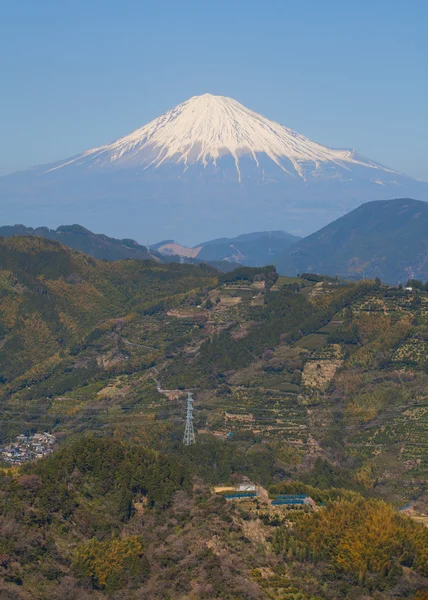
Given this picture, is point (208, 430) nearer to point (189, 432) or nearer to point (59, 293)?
point (189, 432)

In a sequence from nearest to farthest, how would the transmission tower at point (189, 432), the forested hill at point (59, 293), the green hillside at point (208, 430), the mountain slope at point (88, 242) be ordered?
the green hillside at point (208, 430) < the transmission tower at point (189, 432) < the forested hill at point (59, 293) < the mountain slope at point (88, 242)

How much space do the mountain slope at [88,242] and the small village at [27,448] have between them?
294 feet

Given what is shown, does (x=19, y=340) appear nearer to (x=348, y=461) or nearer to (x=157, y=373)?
(x=157, y=373)

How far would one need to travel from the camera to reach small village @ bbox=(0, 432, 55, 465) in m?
62.0

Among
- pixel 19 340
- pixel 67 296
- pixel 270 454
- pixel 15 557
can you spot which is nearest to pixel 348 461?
pixel 270 454

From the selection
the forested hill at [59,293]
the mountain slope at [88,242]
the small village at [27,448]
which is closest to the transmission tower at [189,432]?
the small village at [27,448]

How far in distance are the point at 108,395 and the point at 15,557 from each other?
38093mm

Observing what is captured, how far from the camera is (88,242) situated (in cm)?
16225

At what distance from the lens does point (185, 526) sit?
39.9m

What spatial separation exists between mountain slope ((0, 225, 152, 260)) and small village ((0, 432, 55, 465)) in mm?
89488

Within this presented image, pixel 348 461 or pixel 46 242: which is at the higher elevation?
pixel 46 242

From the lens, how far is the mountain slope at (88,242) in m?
158

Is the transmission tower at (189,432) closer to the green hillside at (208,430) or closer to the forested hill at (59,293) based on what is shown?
the green hillside at (208,430)

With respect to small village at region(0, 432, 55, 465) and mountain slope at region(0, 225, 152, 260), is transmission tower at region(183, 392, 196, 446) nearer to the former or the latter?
small village at region(0, 432, 55, 465)
